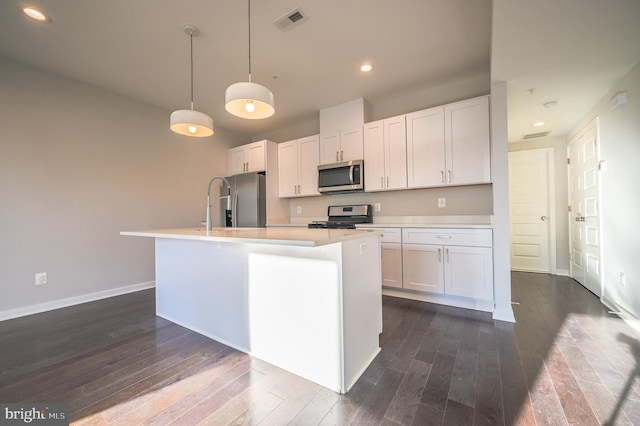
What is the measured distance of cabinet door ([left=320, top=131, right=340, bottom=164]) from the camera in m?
3.87

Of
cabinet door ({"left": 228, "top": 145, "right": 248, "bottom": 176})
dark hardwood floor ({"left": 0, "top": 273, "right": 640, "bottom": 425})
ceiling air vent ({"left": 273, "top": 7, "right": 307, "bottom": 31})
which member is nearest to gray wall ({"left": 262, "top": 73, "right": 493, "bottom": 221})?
dark hardwood floor ({"left": 0, "top": 273, "right": 640, "bottom": 425})

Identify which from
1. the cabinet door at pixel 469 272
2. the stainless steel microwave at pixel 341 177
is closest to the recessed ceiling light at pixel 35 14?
the stainless steel microwave at pixel 341 177

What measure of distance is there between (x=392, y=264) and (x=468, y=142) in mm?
1655

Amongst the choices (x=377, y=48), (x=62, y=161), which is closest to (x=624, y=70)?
(x=377, y=48)

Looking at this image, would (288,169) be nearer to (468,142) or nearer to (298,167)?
(298,167)

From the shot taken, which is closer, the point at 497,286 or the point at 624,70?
the point at 624,70

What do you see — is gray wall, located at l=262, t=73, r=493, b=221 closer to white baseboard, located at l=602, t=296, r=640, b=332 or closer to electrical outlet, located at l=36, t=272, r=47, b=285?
white baseboard, located at l=602, t=296, r=640, b=332

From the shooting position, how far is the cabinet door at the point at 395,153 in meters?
3.34

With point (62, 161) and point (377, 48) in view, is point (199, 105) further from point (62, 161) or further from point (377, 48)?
point (377, 48)

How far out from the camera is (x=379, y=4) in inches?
81.0

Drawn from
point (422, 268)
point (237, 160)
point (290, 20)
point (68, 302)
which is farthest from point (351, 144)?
point (68, 302)

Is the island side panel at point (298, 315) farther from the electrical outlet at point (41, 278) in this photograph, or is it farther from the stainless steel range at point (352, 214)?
the electrical outlet at point (41, 278)

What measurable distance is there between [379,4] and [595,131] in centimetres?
294

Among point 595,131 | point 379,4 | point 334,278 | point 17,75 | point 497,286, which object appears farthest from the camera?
point 595,131
